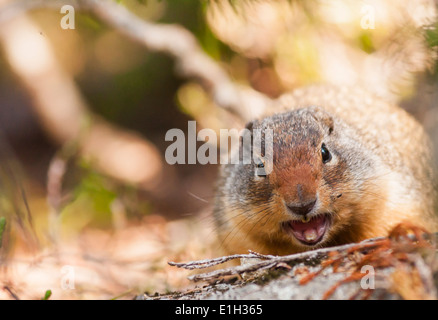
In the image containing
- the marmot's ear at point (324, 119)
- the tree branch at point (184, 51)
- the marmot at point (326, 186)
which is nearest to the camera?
the marmot at point (326, 186)

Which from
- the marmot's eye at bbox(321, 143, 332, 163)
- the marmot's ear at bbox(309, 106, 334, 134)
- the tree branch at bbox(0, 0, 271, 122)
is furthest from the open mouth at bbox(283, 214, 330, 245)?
the tree branch at bbox(0, 0, 271, 122)

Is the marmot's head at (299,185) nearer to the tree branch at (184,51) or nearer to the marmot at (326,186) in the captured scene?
the marmot at (326,186)

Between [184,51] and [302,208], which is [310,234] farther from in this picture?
[184,51]

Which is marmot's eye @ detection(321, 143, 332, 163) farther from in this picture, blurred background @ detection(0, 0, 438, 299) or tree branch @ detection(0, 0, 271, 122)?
tree branch @ detection(0, 0, 271, 122)

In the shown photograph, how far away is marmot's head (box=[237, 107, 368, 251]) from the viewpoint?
3.01 meters

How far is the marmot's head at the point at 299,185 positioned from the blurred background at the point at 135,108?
0.72 meters

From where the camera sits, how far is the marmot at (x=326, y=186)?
3.10m

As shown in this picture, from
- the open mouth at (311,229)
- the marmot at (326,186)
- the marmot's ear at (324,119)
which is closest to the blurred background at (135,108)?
the marmot at (326,186)

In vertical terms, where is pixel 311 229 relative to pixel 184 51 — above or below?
below

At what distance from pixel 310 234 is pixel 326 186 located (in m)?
0.37

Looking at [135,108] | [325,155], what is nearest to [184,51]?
[135,108]

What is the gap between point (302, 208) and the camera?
2941 millimetres
